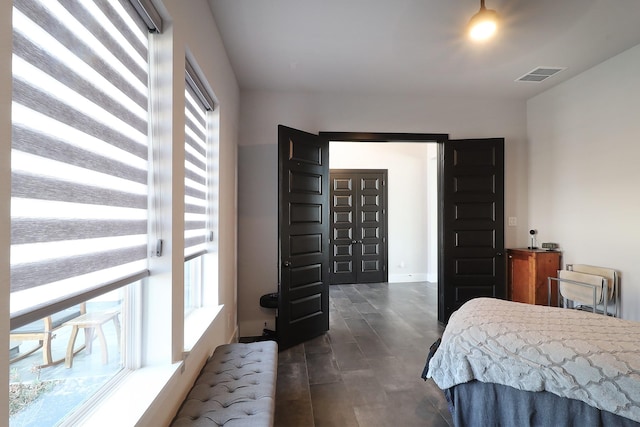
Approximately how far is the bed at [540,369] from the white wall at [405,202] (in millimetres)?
4562

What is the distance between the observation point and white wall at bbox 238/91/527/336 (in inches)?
141

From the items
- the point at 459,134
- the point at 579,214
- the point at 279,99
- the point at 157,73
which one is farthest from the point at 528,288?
the point at 157,73

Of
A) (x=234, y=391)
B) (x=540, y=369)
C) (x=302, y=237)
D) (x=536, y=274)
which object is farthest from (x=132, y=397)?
(x=536, y=274)

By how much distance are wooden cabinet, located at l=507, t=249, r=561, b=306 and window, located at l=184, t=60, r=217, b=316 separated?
3.59 m

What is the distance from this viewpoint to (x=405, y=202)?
661 centimetres

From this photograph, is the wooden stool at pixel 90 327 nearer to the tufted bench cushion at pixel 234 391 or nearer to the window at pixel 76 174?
the window at pixel 76 174

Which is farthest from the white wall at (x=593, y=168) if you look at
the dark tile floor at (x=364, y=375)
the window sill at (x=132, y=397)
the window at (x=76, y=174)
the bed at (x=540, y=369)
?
the window at (x=76, y=174)

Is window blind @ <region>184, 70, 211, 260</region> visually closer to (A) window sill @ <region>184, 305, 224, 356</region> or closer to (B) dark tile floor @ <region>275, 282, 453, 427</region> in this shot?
(A) window sill @ <region>184, 305, 224, 356</region>

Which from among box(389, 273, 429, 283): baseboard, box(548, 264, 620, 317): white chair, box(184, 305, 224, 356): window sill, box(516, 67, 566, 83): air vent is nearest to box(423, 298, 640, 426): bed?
box(548, 264, 620, 317): white chair

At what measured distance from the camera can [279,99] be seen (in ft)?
12.2

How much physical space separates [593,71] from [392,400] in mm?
3838

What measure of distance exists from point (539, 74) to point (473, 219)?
1747mm

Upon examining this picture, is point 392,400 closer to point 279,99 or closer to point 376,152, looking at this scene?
point 279,99

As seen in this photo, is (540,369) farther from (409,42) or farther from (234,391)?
(409,42)
